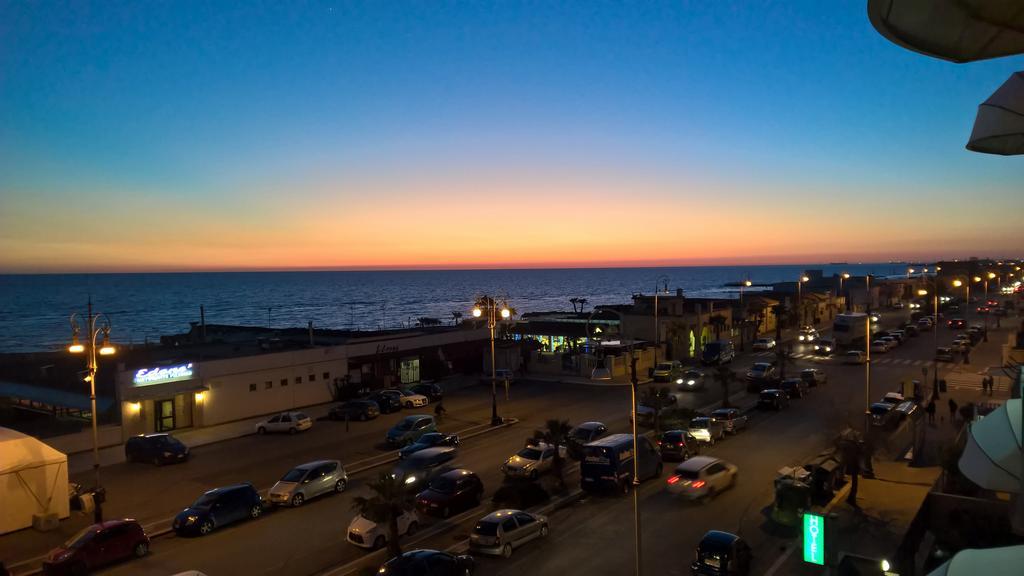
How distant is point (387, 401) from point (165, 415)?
36.3 feet

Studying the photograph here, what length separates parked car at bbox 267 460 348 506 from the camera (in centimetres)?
2091

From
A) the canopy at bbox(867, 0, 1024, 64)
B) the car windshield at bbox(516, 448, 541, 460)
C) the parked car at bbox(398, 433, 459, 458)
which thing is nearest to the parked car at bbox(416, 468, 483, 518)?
the car windshield at bbox(516, 448, 541, 460)

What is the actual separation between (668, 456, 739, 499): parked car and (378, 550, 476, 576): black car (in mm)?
8533

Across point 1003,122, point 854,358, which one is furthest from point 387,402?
point 854,358

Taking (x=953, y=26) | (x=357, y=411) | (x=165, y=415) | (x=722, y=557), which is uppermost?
(x=953, y=26)

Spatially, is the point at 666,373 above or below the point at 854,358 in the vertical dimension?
above

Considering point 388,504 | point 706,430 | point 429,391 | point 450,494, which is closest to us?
point 388,504

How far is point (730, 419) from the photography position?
29.8 meters

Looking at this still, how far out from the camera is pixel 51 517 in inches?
783

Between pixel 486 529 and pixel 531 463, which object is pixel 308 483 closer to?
pixel 486 529

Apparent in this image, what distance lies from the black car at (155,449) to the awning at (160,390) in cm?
271

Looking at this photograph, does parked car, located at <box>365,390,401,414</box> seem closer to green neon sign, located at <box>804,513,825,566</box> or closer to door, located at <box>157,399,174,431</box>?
door, located at <box>157,399,174,431</box>

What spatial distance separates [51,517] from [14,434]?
3.12 metres

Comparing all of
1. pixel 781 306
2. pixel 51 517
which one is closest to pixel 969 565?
pixel 51 517
